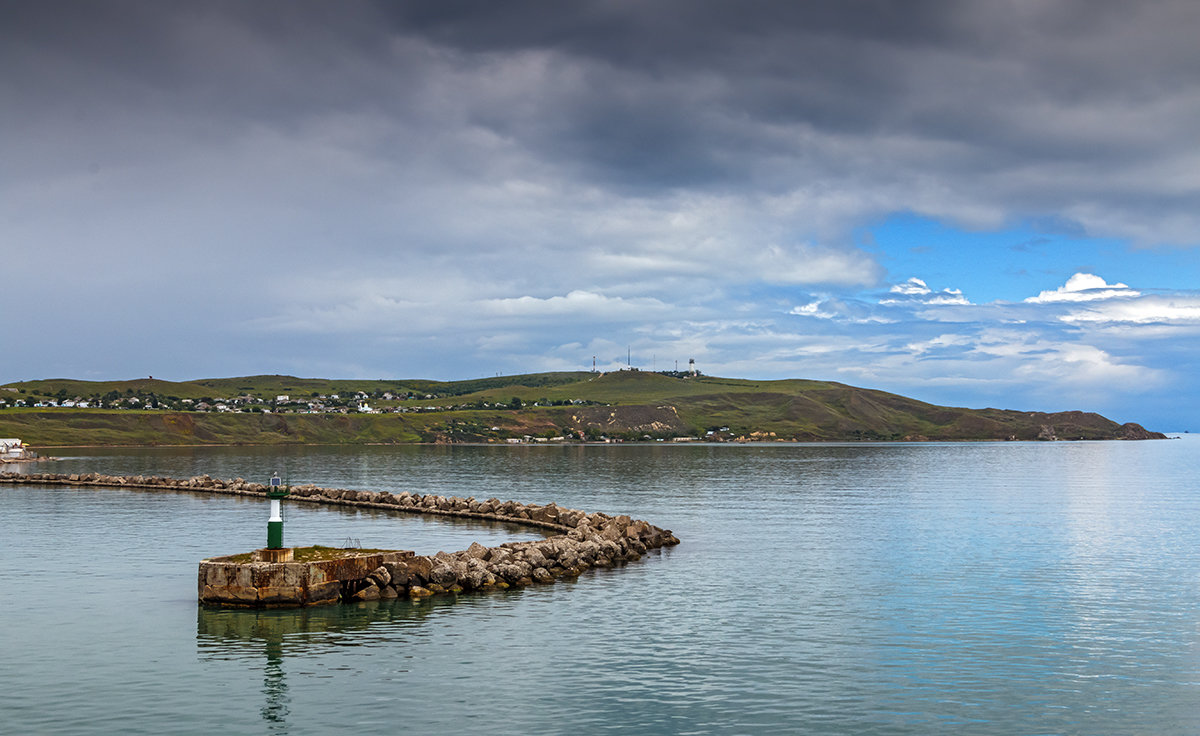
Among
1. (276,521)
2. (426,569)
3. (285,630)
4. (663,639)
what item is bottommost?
(285,630)

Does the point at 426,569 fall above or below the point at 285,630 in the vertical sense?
above

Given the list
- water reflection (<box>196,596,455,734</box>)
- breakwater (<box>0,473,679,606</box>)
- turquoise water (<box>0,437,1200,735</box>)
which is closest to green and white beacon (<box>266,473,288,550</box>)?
breakwater (<box>0,473,679,606</box>)

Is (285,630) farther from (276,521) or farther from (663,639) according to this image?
→ (663,639)

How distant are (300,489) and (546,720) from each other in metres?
70.5

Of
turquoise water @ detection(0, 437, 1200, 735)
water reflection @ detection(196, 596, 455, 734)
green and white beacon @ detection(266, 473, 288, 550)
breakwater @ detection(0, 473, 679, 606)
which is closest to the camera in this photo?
turquoise water @ detection(0, 437, 1200, 735)

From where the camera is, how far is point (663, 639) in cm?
2944

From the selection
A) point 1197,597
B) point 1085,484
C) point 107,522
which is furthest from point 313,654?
point 1085,484

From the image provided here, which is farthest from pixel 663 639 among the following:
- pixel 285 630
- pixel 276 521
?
pixel 276 521

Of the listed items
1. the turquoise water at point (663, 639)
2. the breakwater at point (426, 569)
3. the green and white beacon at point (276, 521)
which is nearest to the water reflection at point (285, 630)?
the turquoise water at point (663, 639)

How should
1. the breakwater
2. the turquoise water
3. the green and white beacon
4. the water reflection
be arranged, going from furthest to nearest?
the green and white beacon < the breakwater < the water reflection < the turquoise water

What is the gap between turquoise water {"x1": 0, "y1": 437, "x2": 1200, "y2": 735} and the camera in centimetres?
2200

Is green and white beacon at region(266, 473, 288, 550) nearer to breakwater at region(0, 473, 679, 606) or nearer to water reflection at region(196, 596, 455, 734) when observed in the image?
breakwater at region(0, 473, 679, 606)

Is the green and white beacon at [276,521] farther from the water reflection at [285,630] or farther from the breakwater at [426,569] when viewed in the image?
the water reflection at [285,630]

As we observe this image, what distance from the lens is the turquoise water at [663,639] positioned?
22000mm
